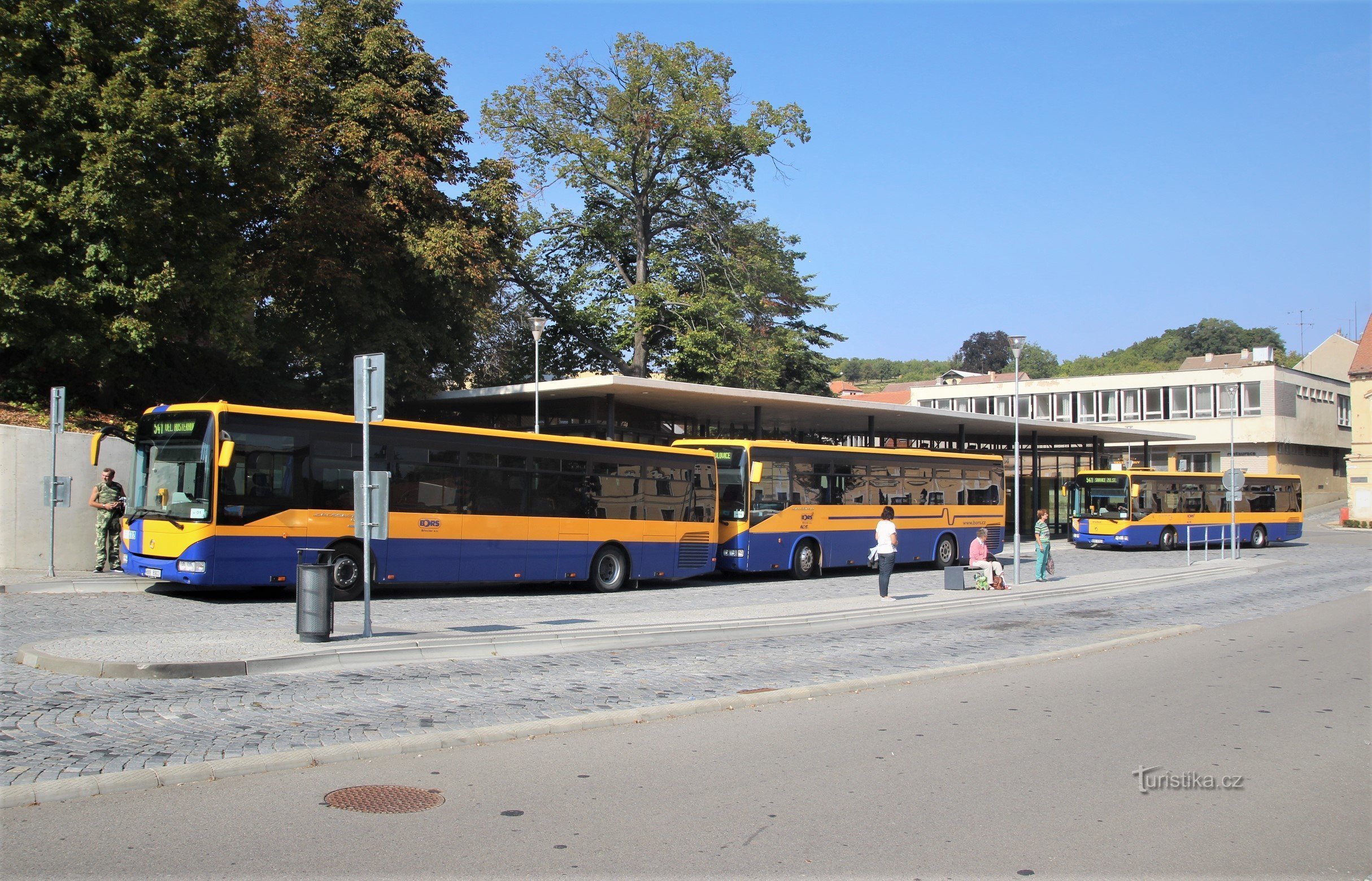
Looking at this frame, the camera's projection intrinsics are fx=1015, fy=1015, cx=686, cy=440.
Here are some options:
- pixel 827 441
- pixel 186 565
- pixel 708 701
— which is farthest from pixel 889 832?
pixel 827 441

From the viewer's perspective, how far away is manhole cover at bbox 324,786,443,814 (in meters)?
5.96

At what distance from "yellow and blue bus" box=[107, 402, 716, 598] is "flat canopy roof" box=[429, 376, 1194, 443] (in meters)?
5.80

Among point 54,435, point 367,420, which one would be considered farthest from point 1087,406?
point 367,420

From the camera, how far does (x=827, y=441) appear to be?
47500mm

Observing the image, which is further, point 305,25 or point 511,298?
point 511,298

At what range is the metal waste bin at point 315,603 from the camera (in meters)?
11.1

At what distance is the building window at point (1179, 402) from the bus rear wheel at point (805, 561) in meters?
57.1

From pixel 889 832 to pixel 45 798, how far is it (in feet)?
15.9

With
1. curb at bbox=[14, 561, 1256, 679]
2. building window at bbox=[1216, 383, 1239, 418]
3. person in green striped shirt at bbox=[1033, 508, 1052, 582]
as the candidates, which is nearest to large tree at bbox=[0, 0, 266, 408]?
curb at bbox=[14, 561, 1256, 679]

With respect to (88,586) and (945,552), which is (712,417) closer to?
(945,552)

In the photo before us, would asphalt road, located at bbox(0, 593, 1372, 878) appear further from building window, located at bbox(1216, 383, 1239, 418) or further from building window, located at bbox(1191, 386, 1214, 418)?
building window, located at bbox(1191, 386, 1214, 418)

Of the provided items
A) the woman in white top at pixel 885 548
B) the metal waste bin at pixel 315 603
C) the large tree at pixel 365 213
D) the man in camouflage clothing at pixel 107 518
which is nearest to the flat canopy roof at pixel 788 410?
the large tree at pixel 365 213

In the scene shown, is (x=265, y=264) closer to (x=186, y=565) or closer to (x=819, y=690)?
(x=186, y=565)

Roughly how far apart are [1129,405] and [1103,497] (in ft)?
136
